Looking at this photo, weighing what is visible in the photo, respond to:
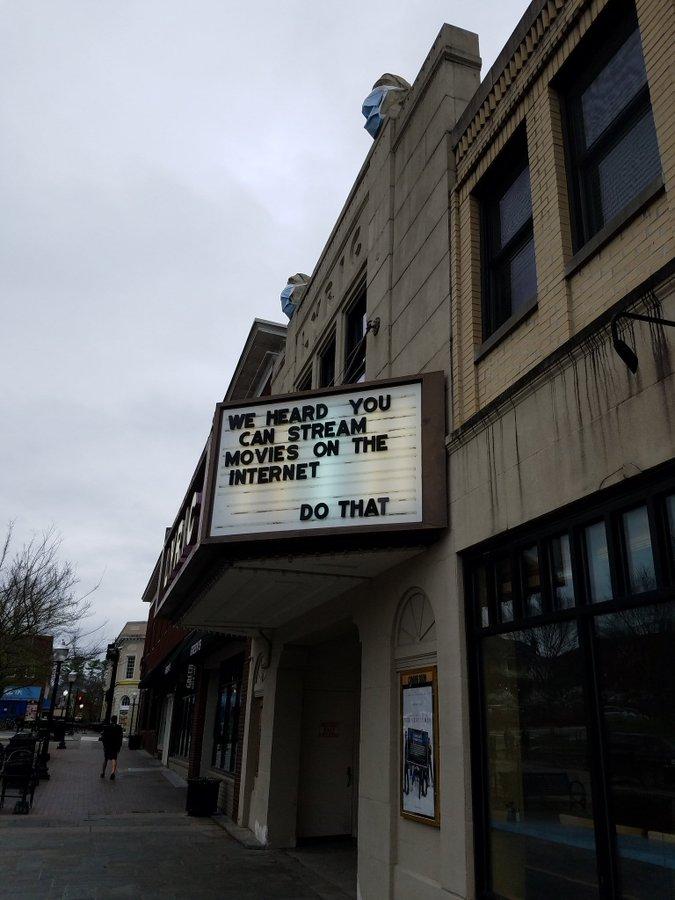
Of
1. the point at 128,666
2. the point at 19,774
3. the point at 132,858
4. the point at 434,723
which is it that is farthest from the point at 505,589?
the point at 128,666

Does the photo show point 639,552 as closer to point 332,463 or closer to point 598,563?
point 598,563

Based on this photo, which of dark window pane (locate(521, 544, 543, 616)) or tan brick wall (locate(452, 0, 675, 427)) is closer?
tan brick wall (locate(452, 0, 675, 427))

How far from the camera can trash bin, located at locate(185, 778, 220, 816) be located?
52.2 feet

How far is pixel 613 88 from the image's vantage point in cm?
633

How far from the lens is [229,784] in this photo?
16.2 metres

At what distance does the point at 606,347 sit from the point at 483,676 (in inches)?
131

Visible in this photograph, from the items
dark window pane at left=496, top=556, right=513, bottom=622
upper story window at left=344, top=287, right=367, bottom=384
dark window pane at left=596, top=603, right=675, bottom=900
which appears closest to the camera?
dark window pane at left=596, top=603, right=675, bottom=900

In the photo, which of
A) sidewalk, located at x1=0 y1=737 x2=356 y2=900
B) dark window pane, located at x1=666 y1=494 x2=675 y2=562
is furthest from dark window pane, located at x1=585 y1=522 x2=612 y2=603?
sidewalk, located at x1=0 y1=737 x2=356 y2=900

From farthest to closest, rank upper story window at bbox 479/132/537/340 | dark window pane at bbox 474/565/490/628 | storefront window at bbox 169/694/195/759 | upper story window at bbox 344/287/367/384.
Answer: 1. storefront window at bbox 169/694/195/759
2. upper story window at bbox 344/287/367/384
3. upper story window at bbox 479/132/537/340
4. dark window pane at bbox 474/565/490/628

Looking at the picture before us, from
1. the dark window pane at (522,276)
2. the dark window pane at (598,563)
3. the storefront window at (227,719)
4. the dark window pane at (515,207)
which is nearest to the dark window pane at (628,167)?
the dark window pane at (522,276)

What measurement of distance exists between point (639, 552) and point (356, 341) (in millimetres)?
8411

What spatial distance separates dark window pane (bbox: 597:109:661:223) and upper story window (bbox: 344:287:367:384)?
5.67 metres

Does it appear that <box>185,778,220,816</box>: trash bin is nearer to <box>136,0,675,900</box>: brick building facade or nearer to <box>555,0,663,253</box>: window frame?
<box>136,0,675,900</box>: brick building facade

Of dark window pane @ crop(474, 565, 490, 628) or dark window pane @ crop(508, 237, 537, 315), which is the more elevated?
dark window pane @ crop(508, 237, 537, 315)
